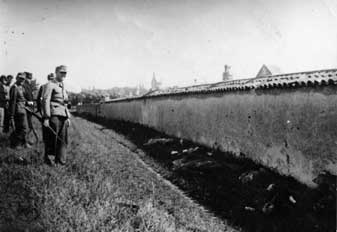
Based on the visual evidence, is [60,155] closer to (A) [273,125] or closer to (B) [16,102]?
(B) [16,102]

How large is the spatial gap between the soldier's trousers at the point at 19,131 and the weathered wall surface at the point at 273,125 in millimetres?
5981

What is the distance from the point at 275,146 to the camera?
7.30 meters

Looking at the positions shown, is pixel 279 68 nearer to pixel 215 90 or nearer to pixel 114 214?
pixel 215 90

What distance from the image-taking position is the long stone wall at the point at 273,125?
6012mm

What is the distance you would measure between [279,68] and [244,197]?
46.7m

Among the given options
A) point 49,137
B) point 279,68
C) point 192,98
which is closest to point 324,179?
point 49,137

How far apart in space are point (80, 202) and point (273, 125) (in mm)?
5372

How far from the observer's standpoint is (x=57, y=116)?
546cm

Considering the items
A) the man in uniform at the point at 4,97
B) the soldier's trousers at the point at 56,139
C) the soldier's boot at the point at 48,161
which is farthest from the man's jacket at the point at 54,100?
the man in uniform at the point at 4,97

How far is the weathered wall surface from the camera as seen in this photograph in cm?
601

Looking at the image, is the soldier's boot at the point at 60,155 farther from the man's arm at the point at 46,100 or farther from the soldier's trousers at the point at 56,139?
the man's arm at the point at 46,100

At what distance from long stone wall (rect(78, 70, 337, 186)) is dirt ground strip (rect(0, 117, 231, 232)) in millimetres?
2673

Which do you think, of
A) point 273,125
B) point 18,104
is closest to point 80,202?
point 18,104

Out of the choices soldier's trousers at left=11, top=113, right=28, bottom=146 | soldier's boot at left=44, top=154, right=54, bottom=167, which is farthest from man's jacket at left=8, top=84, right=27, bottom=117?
soldier's boot at left=44, top=154, right=54, bottom=167
